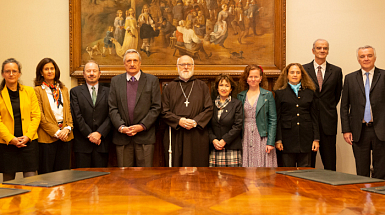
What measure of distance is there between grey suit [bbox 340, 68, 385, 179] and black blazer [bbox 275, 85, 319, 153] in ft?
1.44

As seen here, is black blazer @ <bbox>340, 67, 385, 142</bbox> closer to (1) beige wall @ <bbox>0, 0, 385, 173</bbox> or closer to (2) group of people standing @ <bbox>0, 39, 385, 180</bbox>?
(2) group of people standing @ <bbox>0, 39, 385, 180</bbox>

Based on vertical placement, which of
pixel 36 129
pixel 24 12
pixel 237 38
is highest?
pixel 24 12

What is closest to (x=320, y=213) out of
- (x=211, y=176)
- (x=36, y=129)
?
(x=211, y=176)

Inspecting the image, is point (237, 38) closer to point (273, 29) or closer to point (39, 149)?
point (273, 29)

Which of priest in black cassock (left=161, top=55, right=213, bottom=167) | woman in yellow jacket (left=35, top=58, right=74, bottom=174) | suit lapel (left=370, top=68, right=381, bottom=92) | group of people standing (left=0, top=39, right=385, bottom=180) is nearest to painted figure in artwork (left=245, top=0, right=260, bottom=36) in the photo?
group of people standing (left=0, top=39, right=385, bottom=180)

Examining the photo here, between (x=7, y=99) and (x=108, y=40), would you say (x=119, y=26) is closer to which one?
(x=108, y=40)

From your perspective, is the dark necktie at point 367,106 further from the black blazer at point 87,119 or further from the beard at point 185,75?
the black blazer at point 87,119

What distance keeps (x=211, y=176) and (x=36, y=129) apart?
2408mm

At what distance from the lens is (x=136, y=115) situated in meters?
3.84

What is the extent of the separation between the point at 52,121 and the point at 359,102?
362 centimetres

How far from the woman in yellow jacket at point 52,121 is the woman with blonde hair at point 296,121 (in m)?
2.51

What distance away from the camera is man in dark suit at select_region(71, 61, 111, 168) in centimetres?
384

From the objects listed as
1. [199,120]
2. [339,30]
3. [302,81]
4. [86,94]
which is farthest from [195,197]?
Answer: [339,30]

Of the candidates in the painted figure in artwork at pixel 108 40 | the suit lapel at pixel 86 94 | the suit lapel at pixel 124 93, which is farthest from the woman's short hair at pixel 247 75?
the painted figure in artwork at pixel 108 40
